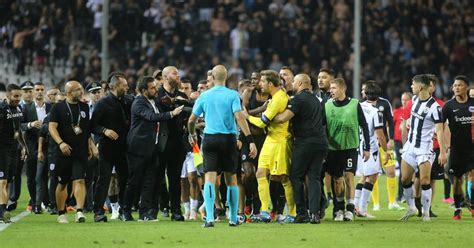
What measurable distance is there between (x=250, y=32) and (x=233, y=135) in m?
21.2

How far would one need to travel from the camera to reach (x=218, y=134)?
16016 millimetres

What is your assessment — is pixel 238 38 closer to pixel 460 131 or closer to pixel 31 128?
pixel 31 128

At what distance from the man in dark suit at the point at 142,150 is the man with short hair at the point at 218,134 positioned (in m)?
1.60

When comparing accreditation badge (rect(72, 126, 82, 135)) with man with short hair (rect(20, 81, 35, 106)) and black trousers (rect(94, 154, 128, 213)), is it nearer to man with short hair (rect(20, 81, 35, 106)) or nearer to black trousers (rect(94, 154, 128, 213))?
black trousers (rect(94, 154, 128, 213))

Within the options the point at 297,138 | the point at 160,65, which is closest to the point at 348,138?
the point at 297,138

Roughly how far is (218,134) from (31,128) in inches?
242

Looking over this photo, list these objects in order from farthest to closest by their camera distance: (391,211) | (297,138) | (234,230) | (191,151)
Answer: (391,211)
(191,151)
(297,138)
(234,230)

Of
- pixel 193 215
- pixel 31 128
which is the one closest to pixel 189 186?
pixel 193 215

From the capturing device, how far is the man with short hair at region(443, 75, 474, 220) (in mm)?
18844

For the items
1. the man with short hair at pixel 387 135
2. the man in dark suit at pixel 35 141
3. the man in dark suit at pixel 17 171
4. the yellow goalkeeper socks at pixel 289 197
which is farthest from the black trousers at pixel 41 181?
the man with short hair at pixel 387 135

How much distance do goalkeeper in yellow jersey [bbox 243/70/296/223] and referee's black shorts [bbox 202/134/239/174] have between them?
81cm

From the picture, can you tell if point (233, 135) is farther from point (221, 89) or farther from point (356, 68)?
point (356, 68)

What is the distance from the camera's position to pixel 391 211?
69.1 feet

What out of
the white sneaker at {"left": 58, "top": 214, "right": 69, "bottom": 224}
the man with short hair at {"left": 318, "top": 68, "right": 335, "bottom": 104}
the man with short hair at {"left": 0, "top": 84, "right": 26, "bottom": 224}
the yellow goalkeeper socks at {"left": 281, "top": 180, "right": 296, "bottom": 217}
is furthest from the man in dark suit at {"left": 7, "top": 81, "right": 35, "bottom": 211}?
the yellow goalkeeper socks at {"left": 281, "top": 180, "right": 296, "bottom": 217}
